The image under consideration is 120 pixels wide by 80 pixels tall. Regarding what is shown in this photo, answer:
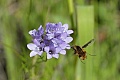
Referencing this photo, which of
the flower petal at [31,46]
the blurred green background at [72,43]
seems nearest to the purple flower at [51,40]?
the flower petal at [31,46]

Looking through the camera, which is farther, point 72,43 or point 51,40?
point 72,43

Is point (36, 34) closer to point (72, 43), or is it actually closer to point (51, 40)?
point (51, 40)

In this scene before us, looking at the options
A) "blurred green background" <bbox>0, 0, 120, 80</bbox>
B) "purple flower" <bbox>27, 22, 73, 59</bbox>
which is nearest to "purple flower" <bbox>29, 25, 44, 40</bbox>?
"purple flower" <bbox>27, 22, 73, 59</bbox>

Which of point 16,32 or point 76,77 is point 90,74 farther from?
point 16,32

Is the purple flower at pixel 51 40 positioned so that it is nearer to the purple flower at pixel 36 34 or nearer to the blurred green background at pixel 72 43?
the purple flower at pixel 36 34

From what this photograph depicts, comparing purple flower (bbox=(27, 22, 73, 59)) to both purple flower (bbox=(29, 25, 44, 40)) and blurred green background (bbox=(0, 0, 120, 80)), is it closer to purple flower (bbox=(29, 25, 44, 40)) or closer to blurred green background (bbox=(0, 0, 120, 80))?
purple flower (bbox=(29, 25, 44, 40))

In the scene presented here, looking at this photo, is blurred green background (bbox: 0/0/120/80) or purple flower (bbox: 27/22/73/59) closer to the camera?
purple flower (bbox: 27/22/73/59)

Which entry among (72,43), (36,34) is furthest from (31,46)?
(72,43)
